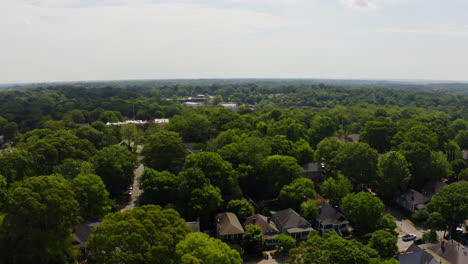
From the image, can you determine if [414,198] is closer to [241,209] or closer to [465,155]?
[241,209]

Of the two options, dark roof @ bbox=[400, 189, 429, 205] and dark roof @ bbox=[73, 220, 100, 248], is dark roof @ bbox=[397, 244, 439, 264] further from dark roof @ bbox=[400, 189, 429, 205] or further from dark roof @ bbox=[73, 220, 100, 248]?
dark roof @ bbox=[73, 220, 100, 248]

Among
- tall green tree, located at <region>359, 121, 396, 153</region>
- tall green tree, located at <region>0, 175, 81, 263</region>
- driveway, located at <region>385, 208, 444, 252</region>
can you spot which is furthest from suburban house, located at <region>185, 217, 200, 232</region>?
tall green tree, located at <region>359, 121, 396, 153</region>

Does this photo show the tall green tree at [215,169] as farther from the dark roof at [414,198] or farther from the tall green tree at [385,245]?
the dark roof at [414,198]

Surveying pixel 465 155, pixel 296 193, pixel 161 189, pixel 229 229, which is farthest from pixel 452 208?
pixel 465 155

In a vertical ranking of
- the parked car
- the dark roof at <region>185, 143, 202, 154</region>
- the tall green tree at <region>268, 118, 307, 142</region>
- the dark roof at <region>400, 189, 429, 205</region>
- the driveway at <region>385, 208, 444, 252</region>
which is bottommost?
the driveway at <region>385, 208, 444, 252</region>

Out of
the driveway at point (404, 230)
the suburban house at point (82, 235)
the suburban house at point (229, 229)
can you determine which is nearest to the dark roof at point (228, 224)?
the suburban house at point (229, 229)

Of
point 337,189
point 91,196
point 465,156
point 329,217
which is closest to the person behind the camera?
point 91,196
